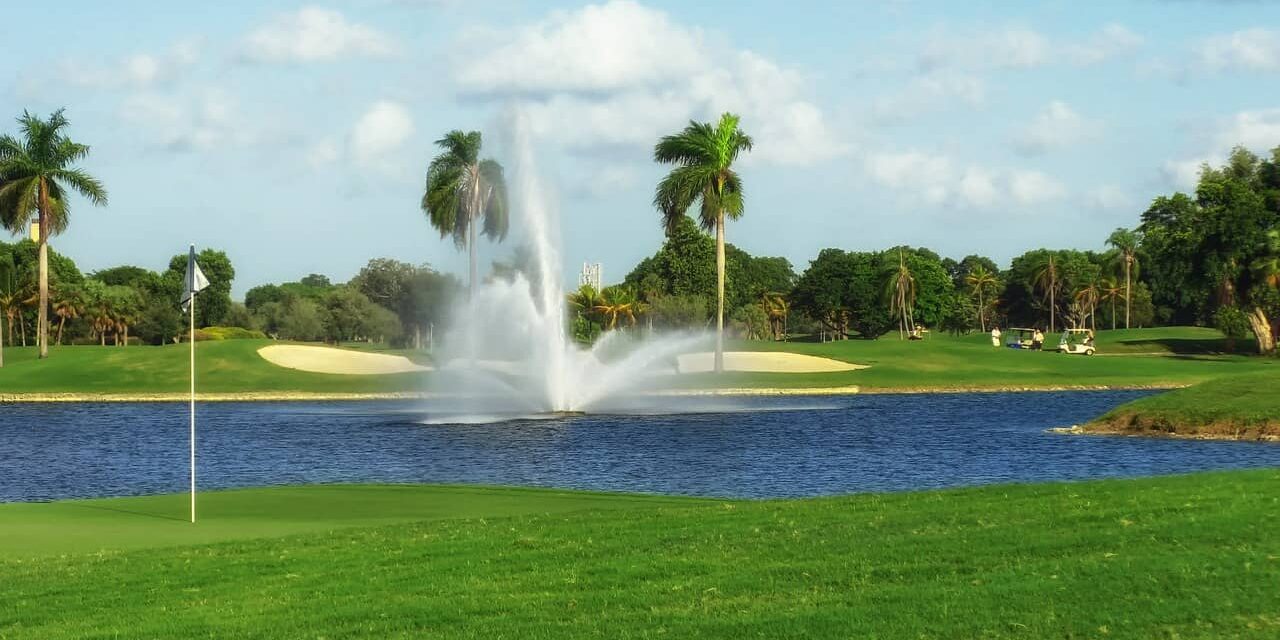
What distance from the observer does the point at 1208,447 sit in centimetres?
3838

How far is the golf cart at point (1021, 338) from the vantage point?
4205 inches

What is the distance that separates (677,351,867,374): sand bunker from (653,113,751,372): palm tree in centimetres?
434

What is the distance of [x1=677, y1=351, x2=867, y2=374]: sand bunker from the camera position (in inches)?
3174

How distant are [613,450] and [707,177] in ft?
121

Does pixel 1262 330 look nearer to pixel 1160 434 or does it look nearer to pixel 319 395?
pixel 1160 434

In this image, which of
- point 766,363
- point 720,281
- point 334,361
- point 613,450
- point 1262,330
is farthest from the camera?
point 1262,330

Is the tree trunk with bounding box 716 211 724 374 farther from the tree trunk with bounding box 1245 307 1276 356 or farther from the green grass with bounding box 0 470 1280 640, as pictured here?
the green grass with bounding box 0 470 1280 640

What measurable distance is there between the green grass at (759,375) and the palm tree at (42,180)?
5.85 metres

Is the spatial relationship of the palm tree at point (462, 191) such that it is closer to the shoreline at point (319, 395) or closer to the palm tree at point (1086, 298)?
the shoreline at point (319, 395)

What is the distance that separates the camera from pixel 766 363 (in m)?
83.0

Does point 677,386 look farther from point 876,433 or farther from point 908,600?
point 908,600

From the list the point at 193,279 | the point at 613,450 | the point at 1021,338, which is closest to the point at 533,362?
the point at 613,450

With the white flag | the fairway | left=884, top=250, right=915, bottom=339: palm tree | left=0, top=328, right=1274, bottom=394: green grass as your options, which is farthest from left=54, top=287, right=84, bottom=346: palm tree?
the white flag

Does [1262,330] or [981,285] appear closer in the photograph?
[1262,330]
